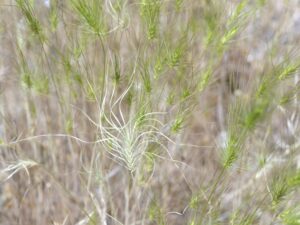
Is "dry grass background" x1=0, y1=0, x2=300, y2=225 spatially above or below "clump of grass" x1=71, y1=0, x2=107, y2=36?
below

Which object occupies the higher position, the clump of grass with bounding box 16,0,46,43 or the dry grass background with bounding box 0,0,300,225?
the clump of grass with bounding box 16,0,46,43

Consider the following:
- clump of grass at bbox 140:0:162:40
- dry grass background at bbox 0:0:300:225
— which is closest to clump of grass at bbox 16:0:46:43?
dry grass background at bbox 0:0:300:225

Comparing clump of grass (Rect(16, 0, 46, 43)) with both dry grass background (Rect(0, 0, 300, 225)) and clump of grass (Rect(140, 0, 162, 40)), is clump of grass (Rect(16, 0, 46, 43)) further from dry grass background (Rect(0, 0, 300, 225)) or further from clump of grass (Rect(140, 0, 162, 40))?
clump of grass (Rect(140, 0, 162, 40))

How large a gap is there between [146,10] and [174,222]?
1.92ft

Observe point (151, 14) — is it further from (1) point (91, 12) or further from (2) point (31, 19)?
(2) point (31, 19)

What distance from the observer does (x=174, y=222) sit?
3.83ft

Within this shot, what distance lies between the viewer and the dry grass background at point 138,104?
79cm

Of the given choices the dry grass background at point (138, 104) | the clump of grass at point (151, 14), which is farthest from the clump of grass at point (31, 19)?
the clump of grass at point (151, 14)

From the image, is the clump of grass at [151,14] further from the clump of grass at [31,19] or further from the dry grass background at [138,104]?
the clump of grass at [31,19]

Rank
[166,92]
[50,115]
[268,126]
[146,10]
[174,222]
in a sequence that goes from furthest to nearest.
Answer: [50,115], [174,222], [268,126], [166,92], [146,10]

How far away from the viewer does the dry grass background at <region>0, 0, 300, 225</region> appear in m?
0.79

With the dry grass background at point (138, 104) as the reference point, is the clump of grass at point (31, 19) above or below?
above

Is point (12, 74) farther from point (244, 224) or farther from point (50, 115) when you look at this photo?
point (244, 224)

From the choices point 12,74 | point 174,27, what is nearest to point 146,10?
point 174,27
